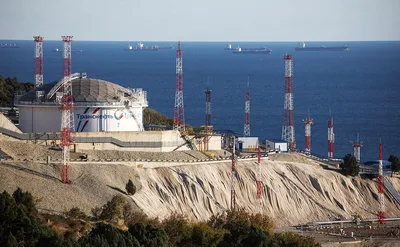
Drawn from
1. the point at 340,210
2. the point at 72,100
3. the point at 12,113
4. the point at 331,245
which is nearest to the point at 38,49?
the point at 12,113

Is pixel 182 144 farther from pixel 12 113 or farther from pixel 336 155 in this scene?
pixel 336 155

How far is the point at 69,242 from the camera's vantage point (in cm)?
4422

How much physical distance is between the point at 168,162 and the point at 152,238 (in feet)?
76.6

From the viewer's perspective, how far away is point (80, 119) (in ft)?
242

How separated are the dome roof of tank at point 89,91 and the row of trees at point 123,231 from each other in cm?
1492

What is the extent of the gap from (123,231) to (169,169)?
21.1 m

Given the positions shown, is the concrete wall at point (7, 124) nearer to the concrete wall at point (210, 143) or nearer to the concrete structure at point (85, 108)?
the concrete structure at point (85, 108)

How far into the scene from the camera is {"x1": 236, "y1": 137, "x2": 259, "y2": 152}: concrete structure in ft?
274

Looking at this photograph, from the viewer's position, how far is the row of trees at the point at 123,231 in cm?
4609

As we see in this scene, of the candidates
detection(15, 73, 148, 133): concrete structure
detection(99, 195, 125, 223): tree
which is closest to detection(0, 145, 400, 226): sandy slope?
detection(99, 195, 125, 223): tree

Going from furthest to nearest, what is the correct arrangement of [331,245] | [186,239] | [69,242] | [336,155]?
1. [336,155]
2. [331,245]
3. [186,239]
4. [69,242]

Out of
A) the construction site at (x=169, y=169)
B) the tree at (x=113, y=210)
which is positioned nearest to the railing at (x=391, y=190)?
the construction site at (x=169, y=169)

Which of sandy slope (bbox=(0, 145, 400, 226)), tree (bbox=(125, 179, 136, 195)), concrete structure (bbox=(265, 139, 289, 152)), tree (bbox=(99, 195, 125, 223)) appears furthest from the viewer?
concrete structure (bbox=(265, 139, 289, 152))

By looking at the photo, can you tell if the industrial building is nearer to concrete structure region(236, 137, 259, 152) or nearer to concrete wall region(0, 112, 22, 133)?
concrete structure region(236, 137, 259, 152)
